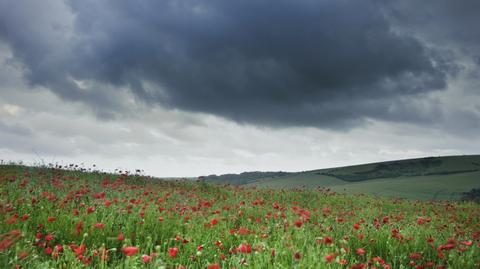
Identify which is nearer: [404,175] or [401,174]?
[404,175]

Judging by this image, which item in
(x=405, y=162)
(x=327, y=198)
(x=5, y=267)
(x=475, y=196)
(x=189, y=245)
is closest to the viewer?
(x=5, y=267)

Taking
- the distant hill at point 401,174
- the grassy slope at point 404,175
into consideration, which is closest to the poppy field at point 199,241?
the grassy slope at point 404,175

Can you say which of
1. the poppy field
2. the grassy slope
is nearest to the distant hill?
the grassy slope

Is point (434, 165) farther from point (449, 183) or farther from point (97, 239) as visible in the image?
point (97, 239)

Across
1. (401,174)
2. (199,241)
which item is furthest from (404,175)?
(199,241)

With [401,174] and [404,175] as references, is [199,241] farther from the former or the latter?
[401,174]

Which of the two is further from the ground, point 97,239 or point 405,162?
point 405,162

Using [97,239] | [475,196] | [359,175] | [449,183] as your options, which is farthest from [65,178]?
[359,175]

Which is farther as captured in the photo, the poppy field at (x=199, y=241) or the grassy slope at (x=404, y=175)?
the grassy slope at (x=404, y=175)

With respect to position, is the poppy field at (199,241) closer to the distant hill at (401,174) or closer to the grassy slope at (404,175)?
the grassy slope at (404,175)

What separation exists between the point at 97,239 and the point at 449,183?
3712 cm

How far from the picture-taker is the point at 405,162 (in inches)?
2184

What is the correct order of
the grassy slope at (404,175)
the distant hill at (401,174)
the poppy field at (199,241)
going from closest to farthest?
the poppy field at (199,241)
the grassy slope at (404,175)
the distant hill at (401,174)

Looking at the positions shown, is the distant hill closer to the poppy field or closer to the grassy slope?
the grassy slope
